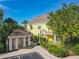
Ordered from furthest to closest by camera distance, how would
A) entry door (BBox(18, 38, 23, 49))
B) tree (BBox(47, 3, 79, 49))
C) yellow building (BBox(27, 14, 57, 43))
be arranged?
yellow building (BBox(27, 14, 57, 43))
entry door (BBox(18, 38, 23, 49))
tree (BBox(47, 3, 79, 49))

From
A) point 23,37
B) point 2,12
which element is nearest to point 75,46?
point 23,37

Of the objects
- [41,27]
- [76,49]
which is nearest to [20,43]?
[76,49]

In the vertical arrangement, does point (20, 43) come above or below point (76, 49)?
above

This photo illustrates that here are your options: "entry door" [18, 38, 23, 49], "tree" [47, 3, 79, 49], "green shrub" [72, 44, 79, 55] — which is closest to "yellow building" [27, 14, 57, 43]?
"entry door" [18, 38, 23, 49]

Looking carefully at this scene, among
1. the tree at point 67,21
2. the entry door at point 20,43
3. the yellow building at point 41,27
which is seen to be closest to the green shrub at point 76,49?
the tree at point 67,21

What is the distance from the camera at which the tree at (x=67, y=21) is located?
117 feet

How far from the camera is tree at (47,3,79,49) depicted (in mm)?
35781

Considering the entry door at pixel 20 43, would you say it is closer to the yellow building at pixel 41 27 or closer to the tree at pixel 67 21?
the tree at pixel 67 21

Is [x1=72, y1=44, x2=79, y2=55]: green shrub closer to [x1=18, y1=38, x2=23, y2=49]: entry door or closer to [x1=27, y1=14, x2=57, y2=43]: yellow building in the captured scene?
[x1=18, y1=38, x2=23, y2=49]: entry door

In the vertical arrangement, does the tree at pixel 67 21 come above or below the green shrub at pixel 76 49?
above

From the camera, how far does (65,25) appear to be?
36406 mm

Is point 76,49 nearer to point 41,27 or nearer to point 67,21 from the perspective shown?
point 67,21

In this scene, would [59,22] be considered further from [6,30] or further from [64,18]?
[6,30]

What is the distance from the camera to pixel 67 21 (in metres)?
36.6
